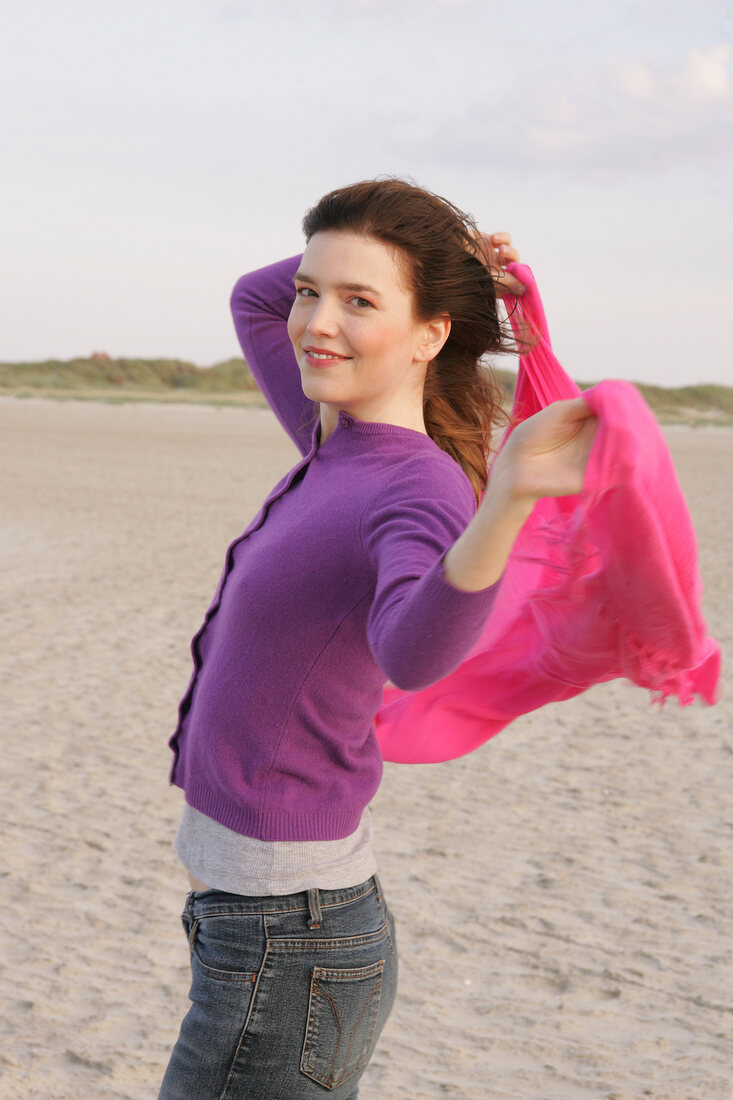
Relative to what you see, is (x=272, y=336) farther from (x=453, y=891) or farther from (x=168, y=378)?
(x=168, y=378)

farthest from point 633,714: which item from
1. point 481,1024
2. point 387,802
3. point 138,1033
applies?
point 138,1033

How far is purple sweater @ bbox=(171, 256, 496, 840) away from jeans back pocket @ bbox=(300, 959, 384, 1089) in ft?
0.66

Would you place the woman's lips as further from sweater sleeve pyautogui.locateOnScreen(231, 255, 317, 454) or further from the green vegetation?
the green vegetation

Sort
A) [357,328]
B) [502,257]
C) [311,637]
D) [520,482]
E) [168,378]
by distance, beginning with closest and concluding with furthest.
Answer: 1. [520,482]
2. [311,637]
3. [357,328]
4. [502,257]
5. [168,378]

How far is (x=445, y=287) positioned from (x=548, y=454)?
595mm

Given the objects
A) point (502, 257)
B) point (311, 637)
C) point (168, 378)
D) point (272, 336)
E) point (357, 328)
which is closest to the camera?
point (311, 637)

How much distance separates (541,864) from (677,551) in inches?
135

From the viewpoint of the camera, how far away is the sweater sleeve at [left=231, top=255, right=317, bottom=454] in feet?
7.48

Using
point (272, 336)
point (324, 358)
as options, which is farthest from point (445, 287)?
point (272, 336)

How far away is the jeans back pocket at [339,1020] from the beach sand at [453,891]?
1733mm

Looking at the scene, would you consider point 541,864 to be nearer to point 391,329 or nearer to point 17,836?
point 17,836

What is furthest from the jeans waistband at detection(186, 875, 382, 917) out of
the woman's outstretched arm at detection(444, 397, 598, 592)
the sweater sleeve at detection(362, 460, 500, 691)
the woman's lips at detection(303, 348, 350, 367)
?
the woman's lips at detection(303, 348, 350, 367)

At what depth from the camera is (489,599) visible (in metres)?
1.23

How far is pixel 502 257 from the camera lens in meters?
2.10
